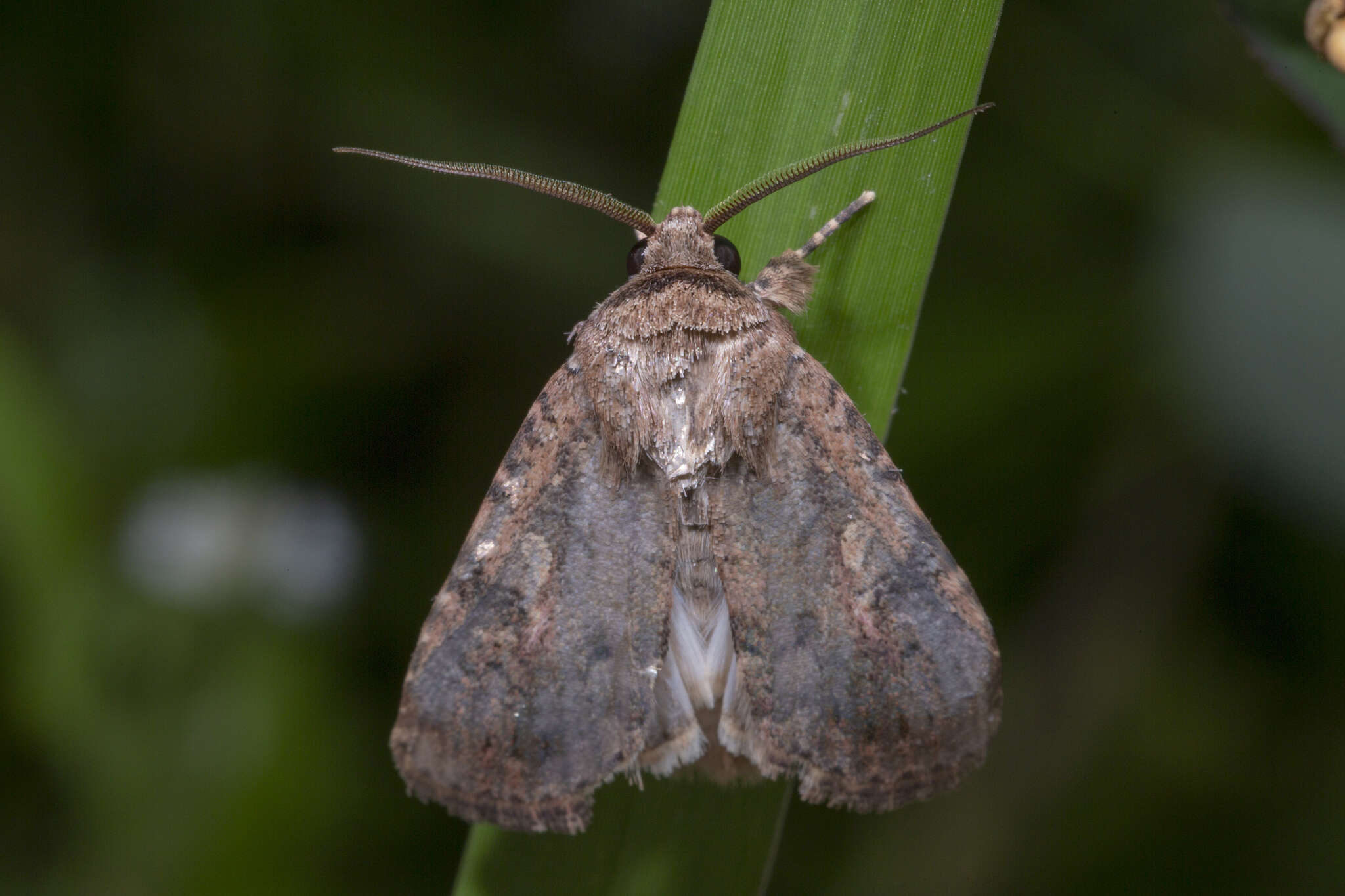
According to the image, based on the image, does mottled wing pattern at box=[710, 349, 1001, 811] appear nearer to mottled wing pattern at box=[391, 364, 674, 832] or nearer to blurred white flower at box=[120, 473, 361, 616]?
mottled wing pattern at box=[391, 364, 674, 832]

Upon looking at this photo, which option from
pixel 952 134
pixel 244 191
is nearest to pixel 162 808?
pixel 244 191

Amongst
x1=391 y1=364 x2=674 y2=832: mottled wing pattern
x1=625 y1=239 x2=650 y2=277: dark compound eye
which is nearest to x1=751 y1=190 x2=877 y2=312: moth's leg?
x1=625 y1=239 x2=650 y2=277: dark compound eye

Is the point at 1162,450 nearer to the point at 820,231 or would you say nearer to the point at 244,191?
the point at 820,231

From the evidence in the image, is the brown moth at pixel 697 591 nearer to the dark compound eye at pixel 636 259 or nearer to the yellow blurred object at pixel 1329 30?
the dark compound eye at pixel 636 259

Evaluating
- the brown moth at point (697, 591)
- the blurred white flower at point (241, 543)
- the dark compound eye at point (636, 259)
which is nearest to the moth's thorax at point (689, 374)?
the brown moth at point (697, 591)

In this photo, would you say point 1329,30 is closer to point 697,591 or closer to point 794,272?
point 794,272

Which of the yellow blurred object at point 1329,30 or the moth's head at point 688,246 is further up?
the yellow blurred object at point 1329,30
